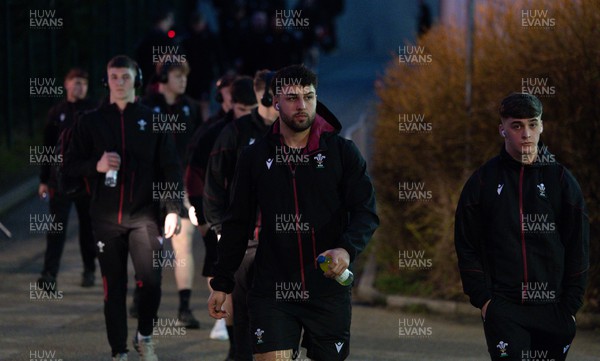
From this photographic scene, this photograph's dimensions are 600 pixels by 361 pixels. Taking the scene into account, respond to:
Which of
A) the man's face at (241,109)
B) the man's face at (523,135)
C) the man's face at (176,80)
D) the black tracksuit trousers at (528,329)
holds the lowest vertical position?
the black tracksuit trousers at (528,329)

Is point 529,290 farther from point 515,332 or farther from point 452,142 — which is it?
point 452,142

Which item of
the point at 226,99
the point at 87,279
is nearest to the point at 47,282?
the point at 87,279

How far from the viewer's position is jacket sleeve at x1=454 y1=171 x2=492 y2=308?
22.3 ft

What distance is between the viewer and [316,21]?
32.9 metres

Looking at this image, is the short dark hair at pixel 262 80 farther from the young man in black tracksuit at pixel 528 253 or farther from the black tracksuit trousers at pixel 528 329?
the black tracksuit trousers at pixel 528 329

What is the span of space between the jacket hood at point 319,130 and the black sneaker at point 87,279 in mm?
5803

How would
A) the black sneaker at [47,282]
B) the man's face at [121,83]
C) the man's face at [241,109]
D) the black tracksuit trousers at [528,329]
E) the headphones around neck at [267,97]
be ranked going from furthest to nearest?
the black sneaker at [47,282] < the man's face at [241,109] < the man's face at [121,83] < the headphones around neck at [267,97] < the black tracksuit trousers at [528,329]

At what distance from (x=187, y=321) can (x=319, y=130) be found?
13.8 feet

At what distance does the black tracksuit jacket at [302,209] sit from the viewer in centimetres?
673

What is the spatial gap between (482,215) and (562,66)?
463cm

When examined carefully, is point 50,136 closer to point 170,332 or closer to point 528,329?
point 170,332

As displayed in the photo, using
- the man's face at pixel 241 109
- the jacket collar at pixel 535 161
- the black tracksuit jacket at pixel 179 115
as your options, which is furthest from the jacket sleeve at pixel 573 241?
the black tracksuit jacket at pixel 179 115

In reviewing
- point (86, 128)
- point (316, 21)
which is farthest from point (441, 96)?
point (316, 21)

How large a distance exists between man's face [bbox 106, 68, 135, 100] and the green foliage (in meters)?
3.65
